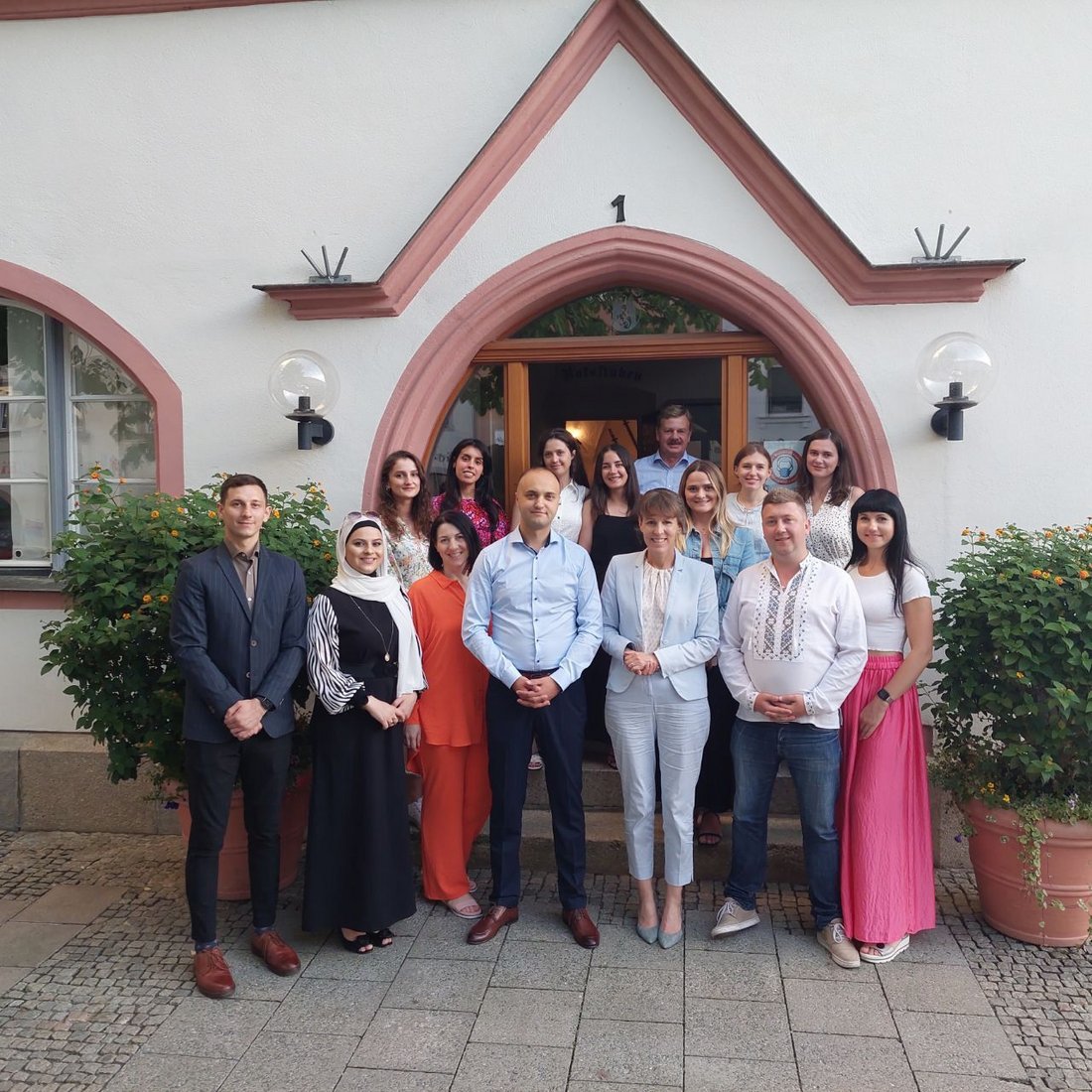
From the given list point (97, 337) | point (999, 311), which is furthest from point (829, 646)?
point (97, 337)

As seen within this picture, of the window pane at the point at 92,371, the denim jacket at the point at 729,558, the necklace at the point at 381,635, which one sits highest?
the window pane at the point at 92,371

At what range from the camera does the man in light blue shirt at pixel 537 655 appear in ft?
12.2

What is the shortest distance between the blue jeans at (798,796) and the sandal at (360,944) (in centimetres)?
148

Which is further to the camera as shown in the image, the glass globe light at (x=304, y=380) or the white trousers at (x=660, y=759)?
the glass globe light at (x=304, y=380)

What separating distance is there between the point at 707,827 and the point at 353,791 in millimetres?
1748

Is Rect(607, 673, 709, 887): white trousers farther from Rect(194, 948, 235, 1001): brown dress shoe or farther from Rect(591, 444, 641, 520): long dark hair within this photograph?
Rect(194, 948, 235, 1001): brown dress shoe

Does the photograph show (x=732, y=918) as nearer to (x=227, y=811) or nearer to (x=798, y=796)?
(x=798, y=796)

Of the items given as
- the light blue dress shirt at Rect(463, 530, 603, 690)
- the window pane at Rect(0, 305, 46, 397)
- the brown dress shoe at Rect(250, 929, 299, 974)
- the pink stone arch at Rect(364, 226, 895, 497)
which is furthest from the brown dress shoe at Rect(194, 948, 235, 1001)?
the window pane at Rect(0, 305, 46, 397)

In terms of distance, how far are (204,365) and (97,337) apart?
0.66 metres

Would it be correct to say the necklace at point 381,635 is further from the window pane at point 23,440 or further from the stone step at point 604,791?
the window pane at point 23,440

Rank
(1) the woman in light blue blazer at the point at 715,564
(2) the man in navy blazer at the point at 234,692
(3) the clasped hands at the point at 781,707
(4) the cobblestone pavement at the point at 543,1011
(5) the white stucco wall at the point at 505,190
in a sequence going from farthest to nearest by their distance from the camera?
1. (5) the white stucco wall at the point at 505,190
2. (1) the woman in light blue blazer at the point at 715,564
3. (3) the clasped hands at the point at 781,707
4. (2) the man in navy blazer at the point at 234,692
5. (4) the cobblestone pavement at the point at 543,1011

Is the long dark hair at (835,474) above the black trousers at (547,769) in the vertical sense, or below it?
above

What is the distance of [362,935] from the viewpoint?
Result: 370 centimetres

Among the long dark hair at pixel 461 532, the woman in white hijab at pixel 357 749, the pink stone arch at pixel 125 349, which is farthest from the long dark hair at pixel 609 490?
the pink stone arch at pixel 125 349
